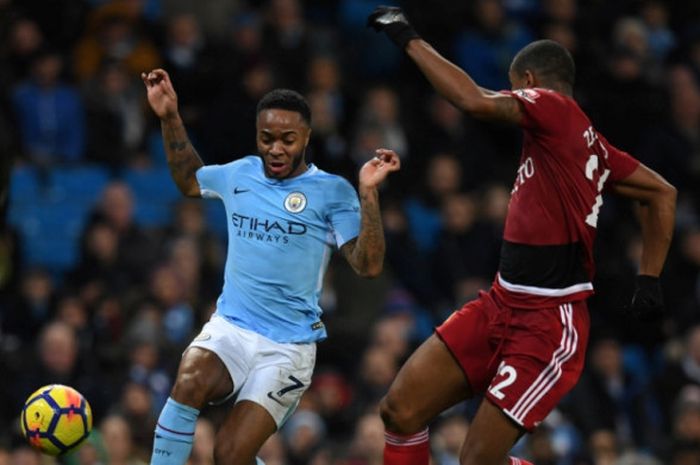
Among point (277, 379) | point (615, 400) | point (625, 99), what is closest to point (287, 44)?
point (625, 99)

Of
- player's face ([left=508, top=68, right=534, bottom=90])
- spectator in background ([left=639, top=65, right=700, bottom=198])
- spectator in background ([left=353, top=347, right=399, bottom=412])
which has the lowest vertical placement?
spectator in background ([left=353, top=347, right=399, bottom=412])

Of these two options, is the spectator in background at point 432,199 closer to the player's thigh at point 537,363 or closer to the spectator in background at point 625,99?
the spectator in background at point 625,99

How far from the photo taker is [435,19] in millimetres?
17594

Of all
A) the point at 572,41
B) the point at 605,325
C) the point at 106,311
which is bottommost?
the point at 605,325

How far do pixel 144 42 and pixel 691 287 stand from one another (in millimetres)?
5812

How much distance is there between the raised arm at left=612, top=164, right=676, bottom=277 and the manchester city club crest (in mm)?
1700

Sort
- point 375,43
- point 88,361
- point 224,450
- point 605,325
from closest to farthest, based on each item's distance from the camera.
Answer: point 224,450 < point 88,361 < point 605,325 < point 375,43

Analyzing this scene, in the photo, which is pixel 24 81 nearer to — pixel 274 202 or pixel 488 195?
pixel 488 195

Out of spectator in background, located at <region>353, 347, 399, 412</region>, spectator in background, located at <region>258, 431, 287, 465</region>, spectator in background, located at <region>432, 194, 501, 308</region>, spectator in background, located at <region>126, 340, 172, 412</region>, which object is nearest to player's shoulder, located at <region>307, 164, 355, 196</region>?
spectator in background, located at <region>258, 431, 287, 465</region>

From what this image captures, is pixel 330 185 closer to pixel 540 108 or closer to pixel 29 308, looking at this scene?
pixel 540 108

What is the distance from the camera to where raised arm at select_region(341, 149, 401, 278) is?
344 inches

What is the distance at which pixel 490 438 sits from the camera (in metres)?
8.70

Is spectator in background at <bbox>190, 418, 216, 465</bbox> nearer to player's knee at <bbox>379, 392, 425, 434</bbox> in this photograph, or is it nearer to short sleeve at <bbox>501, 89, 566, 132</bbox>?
player's knee at <bbox>379, 392, 425, 434</bbox>

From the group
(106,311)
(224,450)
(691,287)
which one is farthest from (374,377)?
(224,450)
